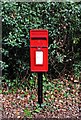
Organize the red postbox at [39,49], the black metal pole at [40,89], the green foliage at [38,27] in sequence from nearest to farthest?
1. the red postbox at [39,49]
2. the black metal pole at [40,89]
3. the green foliage at [38,27]

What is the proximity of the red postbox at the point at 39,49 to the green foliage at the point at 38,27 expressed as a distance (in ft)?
3.28

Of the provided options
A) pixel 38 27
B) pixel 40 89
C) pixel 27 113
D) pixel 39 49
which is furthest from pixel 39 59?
pixel 38 27

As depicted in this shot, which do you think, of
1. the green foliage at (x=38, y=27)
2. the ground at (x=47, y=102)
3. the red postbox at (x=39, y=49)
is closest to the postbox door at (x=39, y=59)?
the red postbox at (x=39, y=49)

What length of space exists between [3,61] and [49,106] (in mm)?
1602

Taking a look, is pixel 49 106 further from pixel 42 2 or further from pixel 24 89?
pixel 42 2

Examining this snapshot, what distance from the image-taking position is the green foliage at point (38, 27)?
19.9 ft

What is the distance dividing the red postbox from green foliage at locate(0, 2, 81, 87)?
1.00 metres

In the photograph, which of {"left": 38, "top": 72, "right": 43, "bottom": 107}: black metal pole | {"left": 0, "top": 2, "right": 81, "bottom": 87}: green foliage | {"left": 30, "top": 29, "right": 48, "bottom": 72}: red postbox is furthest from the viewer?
{"left": 0, "top": 2, "right": 81, "bottom": 87}: green foliage

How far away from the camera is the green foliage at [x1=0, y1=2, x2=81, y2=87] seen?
6078mm

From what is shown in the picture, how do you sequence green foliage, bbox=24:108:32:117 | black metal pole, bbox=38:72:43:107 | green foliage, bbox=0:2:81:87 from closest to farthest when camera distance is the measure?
1. green foliage, bbox=24:108:32:117
2. black metal pole, bbox=38:72:43:107
3. green foliage, bbox=0:2:81:87

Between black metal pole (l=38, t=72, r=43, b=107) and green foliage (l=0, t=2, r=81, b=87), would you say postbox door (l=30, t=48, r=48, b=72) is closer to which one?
black metal pole (l=38, t=72, r=43, b=107)

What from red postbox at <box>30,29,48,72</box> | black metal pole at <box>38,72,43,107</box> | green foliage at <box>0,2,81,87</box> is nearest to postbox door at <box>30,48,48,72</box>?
red postbox at <box>30,29,48,72</box>

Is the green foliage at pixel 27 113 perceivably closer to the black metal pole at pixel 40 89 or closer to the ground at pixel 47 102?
the ground at pixel 47 102

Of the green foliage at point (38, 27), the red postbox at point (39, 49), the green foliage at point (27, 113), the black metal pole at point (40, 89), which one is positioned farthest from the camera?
the green foliage at point (38, 27)
